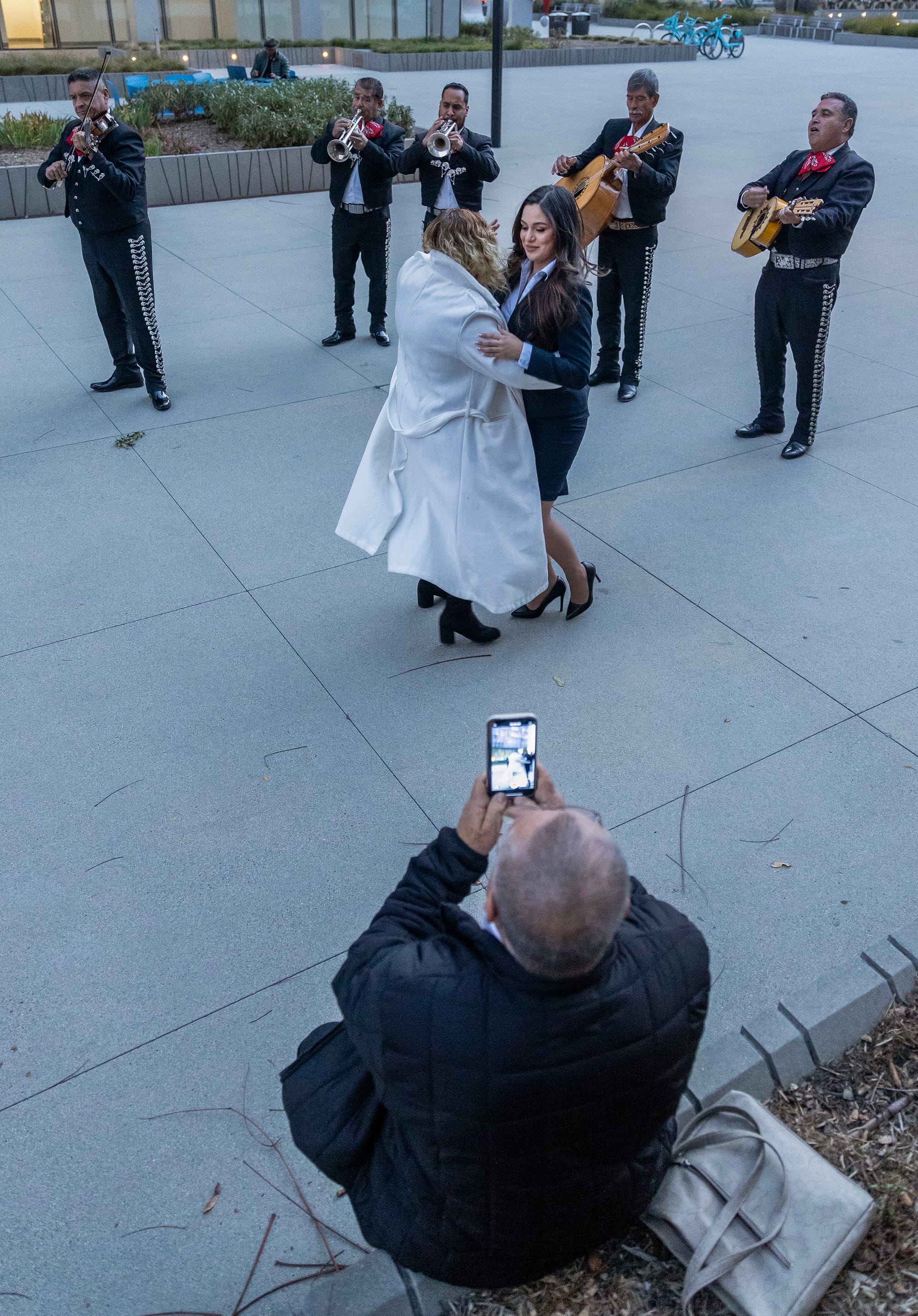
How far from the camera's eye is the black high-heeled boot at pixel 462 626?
13.6 feet

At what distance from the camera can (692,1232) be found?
6.61 feet

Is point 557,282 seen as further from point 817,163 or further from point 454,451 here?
point 817,163

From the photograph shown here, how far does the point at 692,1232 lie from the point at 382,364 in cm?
614

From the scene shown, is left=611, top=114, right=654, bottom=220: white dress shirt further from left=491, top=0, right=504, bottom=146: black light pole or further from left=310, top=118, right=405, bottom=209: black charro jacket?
left=491, top=0, right=504, bottom=146: black light pole

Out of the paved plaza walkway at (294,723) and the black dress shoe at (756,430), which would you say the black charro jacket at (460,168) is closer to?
the paved plaza walkway at (294,723)

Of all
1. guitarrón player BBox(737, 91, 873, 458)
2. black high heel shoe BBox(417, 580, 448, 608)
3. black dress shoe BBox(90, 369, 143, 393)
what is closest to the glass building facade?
black dress shoe BBox(90, 369, 143, 393)

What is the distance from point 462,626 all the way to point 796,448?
273 cm

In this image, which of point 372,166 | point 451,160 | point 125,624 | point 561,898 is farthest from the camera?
point 451,160

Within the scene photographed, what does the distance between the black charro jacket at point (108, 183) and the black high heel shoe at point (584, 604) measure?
3.58 m

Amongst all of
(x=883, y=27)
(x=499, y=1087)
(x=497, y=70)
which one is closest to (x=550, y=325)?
(x=499, y=1087)

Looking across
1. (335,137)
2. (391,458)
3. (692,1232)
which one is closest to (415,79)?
(335,137)

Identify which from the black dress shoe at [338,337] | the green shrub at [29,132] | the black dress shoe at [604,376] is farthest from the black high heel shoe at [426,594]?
the green shrub at [29,132]

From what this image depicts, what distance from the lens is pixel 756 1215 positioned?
6.59 ft

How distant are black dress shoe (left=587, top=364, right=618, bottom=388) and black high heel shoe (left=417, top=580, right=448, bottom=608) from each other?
281 cm
